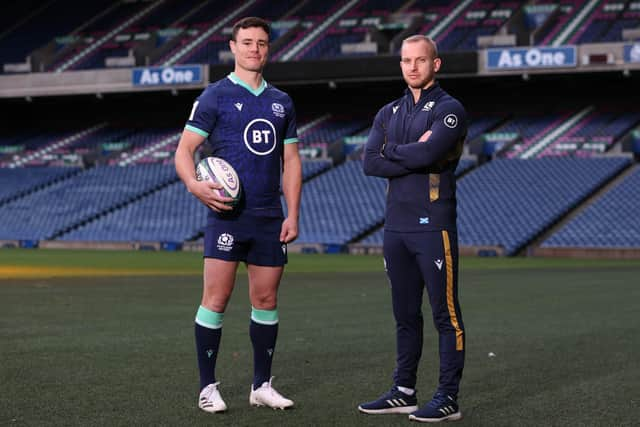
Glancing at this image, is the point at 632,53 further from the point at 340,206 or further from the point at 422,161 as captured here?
the point at 422,161

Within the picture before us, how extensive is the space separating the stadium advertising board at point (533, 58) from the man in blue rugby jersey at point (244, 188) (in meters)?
32.8

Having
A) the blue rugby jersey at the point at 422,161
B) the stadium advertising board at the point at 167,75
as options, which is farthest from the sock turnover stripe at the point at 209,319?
the stadium advertising board at the point at 167,75

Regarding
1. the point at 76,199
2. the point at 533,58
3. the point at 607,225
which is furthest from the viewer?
the point at 76,199

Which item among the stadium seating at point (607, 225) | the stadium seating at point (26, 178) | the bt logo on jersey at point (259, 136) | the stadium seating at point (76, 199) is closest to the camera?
the bt logo on jersey at point (259, 136)

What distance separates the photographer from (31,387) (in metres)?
6.18

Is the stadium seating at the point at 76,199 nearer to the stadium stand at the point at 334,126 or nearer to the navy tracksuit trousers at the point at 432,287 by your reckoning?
the stadium stand at the point at 334,126

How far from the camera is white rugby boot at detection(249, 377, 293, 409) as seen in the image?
5672mm

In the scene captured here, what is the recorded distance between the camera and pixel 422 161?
5465mm

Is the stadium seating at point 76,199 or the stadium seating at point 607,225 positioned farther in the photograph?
the stadium seating at point 76,199

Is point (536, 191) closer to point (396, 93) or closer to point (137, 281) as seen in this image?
point (396, 93)

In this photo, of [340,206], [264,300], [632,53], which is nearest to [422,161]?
[264,300]

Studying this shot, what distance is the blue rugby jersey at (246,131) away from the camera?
18.7 feet

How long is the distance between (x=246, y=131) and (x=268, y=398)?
1610mm

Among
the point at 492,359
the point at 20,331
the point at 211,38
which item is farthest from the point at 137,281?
the point at 211,38
